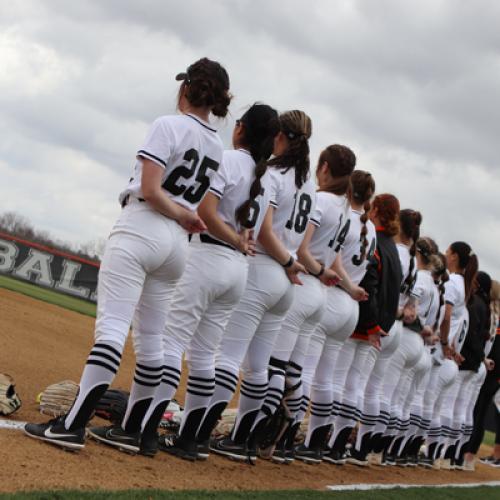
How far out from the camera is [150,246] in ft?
14.0

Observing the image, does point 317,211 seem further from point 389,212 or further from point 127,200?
point 127,200

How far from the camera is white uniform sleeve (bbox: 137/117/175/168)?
424 centimetres

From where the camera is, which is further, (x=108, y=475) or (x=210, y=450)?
(x=210, y=450)

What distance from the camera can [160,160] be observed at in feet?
13.9

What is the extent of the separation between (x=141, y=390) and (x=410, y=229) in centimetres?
404

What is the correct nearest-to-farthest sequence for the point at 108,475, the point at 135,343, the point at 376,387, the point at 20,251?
the point at 108,475 → the point at 135,343 → the point at 376,387 → the point at 20,251

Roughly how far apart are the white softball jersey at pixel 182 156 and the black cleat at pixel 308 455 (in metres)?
3.11

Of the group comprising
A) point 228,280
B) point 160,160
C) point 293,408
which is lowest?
point 293,408

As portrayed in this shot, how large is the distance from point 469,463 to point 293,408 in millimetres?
6001

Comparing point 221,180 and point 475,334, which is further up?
point 475,334

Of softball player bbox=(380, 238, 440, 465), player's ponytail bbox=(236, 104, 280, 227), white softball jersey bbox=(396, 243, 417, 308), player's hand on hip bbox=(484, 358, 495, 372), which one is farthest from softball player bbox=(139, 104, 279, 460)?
player's hand on hip bbox=(484, 358, 495, 372)

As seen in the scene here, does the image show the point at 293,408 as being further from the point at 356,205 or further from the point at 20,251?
the point at 20,251

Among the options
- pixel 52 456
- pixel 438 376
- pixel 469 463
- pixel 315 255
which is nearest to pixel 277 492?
pixel 52 456

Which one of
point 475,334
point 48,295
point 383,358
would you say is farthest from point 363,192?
point 48,295
